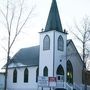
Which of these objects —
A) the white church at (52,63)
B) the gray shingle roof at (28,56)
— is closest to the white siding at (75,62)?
the white church at (52,63)

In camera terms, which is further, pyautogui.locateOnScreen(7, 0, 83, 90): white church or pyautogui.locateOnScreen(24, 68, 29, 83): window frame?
pyautogui.locateOnScreen(24, 68, 29, 83): window frame

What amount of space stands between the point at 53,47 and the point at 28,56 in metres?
8.95

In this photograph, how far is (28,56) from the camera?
51969 millimetres

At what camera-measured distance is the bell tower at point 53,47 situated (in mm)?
44188

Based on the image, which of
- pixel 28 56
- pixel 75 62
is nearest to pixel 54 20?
pixel 75 62

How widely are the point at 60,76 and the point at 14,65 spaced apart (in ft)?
37.1

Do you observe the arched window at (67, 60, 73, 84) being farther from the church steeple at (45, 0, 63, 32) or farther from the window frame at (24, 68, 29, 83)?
the window frame at (24, 68, 29, 83)

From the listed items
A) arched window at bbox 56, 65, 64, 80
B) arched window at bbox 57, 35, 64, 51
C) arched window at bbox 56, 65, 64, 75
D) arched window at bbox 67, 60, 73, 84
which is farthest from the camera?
arched window at bbox 67, 60, 73, 84

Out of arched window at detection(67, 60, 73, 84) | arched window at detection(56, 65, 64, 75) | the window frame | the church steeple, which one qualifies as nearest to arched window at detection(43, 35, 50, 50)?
the church steeple

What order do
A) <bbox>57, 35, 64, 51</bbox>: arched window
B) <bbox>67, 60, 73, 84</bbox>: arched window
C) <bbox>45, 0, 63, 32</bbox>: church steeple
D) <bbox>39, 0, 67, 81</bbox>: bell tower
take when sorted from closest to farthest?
<bbox>39, 0, 67, 81</bbox>: bell tower
<bbox>45, 0, 63, 32</bbox>: church steeple
<bbox>57, 35, 64, 51</bbox>: arched window
<bbox>67, 60, 73, 84</bbox>: arched window

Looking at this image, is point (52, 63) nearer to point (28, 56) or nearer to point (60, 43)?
point (60, 43)

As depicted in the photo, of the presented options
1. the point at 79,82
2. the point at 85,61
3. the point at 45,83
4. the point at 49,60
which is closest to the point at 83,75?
the point at 79,82

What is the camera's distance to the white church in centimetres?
4441

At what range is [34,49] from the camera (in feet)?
172
